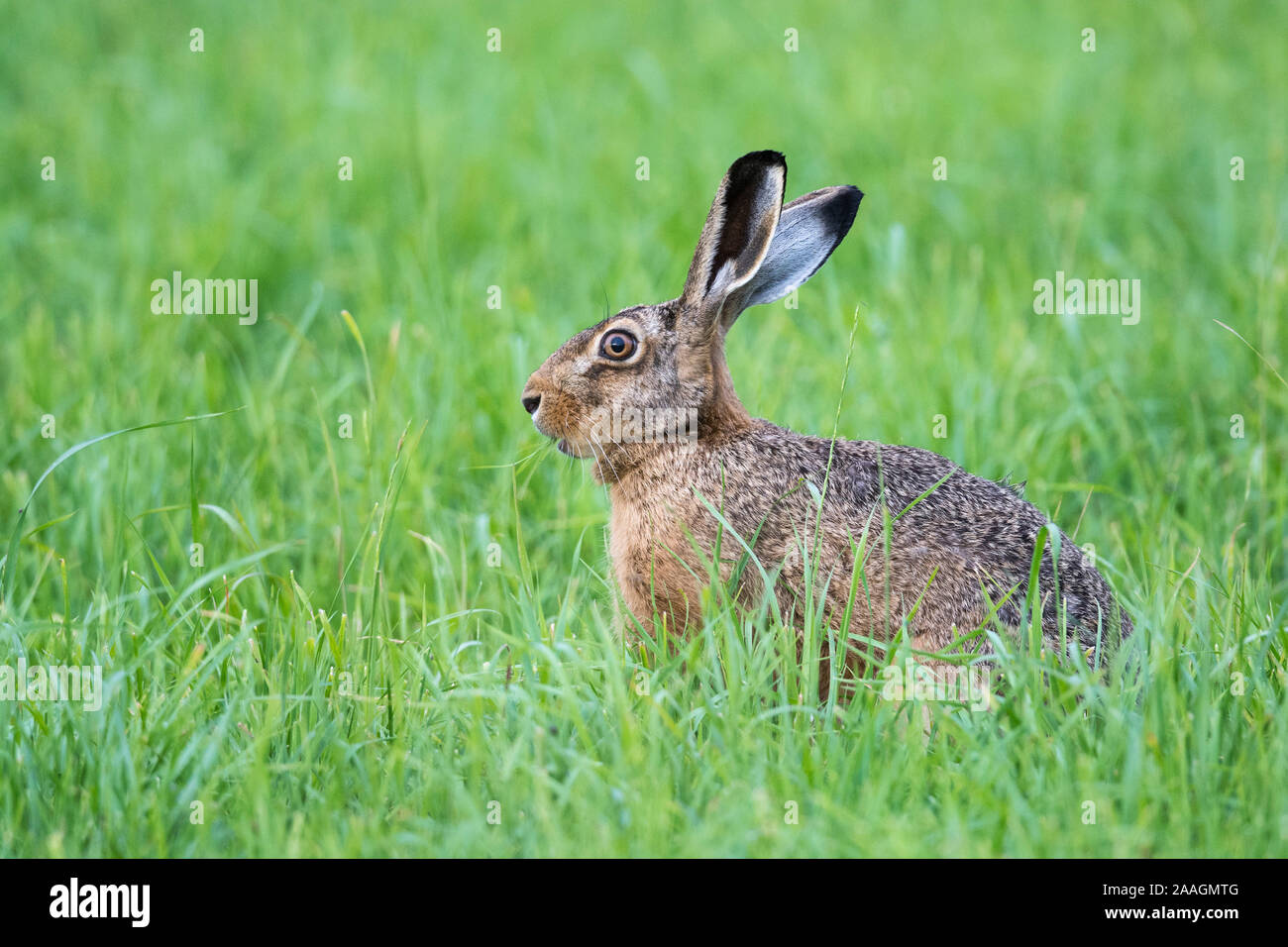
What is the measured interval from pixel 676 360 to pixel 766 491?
25.6 inches

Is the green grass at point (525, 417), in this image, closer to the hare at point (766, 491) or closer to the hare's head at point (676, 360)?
the hare at point (766, 491)

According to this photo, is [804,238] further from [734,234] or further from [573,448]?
[573,448]

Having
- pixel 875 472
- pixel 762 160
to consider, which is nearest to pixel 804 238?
pixel 762 160

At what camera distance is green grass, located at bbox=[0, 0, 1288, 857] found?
12.8 ft

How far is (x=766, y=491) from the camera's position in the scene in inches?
203

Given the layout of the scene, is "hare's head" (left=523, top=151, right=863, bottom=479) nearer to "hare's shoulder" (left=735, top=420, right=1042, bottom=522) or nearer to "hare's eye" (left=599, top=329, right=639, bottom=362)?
"hare's eye" (left=599, top=329, right=639, bottom=362)

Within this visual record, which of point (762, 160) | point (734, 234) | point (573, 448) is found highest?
point (762, 160)

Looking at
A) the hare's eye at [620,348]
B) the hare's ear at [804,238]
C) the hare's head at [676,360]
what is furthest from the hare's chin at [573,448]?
the hare's ear at [804,238]

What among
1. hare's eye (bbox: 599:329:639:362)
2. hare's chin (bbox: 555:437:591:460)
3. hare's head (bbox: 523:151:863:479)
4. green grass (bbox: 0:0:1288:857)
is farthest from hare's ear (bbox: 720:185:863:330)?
green grass (bbox: 0:0:1288:857)

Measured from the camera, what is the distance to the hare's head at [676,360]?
5.39 meters

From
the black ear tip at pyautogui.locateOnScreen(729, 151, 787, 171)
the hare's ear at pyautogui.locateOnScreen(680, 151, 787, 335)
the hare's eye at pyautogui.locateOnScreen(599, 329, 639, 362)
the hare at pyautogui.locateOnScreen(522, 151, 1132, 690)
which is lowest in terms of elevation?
the hare at pyautogui.locateOnScreen(522, 151, 1132, 690)

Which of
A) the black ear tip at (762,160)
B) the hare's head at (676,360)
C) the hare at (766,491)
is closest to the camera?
the hare at (766,491)
